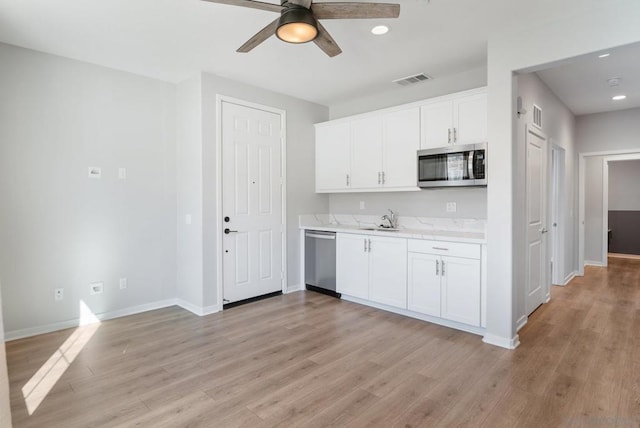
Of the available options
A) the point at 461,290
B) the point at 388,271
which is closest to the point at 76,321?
the point at 388,271

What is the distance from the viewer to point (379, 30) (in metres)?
2.97

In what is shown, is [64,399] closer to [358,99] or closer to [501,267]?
[501,267]

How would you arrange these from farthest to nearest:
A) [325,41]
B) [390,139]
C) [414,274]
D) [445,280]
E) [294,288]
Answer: [294,288] → [390,139] → [414,274] → [445,280] → [325,41]

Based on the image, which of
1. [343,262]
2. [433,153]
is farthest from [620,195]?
[343,262]

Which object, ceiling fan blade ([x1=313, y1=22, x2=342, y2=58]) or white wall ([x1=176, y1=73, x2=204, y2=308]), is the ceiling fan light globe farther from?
white wall ([x1=176, y1=73, x2=204, y2=308])

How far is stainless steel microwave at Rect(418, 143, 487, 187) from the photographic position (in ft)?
11.3

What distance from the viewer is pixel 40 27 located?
2926mm

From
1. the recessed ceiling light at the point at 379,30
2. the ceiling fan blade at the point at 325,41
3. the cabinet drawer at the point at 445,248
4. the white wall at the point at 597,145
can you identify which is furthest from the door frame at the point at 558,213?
the ceiling fan blade at the point at 325,41

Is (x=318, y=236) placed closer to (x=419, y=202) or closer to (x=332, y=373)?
(x=419, y=202)

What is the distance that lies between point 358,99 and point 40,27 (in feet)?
12.0

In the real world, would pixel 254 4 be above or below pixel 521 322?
above

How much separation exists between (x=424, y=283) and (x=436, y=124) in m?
1.78

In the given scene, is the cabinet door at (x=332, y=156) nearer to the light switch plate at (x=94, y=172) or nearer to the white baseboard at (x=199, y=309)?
the white baseboard at (x=199, y=309)

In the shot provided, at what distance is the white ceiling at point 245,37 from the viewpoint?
8.69 ft
